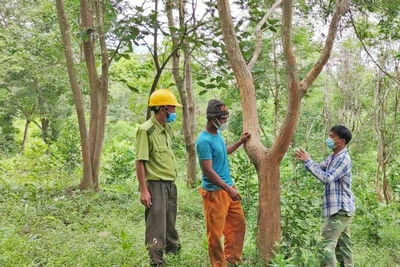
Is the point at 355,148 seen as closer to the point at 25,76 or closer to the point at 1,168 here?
the point at 1,168

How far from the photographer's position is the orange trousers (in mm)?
A: 3572

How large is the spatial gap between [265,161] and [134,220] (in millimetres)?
3094

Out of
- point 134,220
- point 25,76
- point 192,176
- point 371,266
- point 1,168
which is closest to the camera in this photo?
point 371,266

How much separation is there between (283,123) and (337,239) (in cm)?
138

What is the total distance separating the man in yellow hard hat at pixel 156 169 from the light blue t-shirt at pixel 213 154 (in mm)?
395

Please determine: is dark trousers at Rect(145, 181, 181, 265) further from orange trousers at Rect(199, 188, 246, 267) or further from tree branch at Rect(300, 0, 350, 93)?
tree branch at Rect(300, 0, 350, 93)

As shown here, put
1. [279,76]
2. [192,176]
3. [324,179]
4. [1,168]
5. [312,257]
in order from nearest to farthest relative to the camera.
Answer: [312,257] < [324,179] < [192,176] < [1,168] < [279,76]

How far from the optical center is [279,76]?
40.8 feet

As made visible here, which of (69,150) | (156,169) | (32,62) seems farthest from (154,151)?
(32,62)

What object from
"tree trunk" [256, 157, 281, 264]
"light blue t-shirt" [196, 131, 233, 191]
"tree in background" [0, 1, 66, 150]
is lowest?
Result: "tree trunk" [256, 157, 281, 264]

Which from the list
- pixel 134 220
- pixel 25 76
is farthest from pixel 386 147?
pixel 25 76

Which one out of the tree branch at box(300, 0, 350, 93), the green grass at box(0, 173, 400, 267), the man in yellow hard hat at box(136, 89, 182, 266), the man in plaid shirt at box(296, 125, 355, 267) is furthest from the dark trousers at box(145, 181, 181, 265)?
the tree branch at box(300, 0, 350, 93)

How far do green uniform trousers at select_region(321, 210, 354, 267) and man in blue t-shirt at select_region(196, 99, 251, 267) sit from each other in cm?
78

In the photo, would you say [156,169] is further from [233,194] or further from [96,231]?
[96,231]
